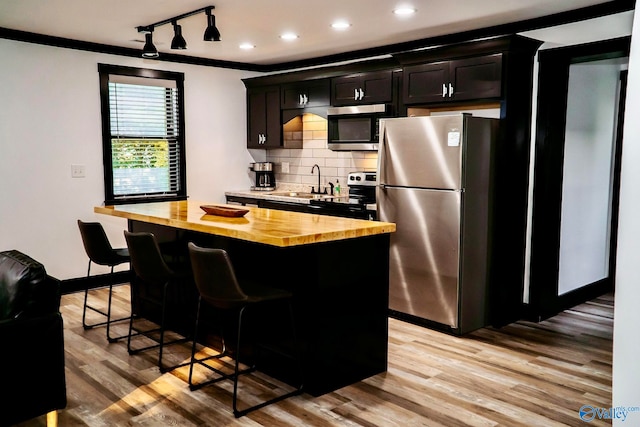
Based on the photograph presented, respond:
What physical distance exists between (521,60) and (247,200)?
3.37 metres

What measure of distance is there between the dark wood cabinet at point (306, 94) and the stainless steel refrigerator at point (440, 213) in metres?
1.46

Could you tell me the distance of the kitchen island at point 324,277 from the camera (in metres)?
3.11

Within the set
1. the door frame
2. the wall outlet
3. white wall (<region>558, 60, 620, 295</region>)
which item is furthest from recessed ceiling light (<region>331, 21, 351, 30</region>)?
the wall outlet

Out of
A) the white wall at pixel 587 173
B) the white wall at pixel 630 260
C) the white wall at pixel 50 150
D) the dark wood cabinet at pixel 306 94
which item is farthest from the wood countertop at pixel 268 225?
the white wall at pixel 587 173

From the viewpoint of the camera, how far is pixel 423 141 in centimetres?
434

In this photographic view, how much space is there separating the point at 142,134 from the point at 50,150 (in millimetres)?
975

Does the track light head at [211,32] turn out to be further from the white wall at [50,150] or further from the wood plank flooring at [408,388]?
the wood plank flooring at [408,388]

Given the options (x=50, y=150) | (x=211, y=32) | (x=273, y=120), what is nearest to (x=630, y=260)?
(x=211, y=32)

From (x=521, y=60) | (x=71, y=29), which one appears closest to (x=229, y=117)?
(x=71, y=29)

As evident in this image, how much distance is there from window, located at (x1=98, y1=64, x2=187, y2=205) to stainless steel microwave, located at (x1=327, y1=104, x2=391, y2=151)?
1750 mm

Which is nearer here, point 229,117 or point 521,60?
point 521,60

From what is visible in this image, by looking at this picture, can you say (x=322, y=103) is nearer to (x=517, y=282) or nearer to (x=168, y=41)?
(x=168, y=41)

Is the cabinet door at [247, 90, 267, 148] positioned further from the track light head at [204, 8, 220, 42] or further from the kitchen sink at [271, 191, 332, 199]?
the track light head at [204, 8, 220, 42]

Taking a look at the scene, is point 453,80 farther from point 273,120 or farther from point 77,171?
point 77,171
